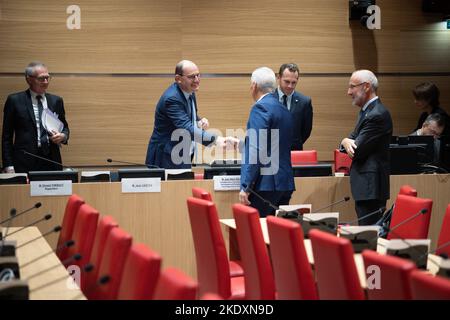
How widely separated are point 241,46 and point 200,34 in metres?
0.50

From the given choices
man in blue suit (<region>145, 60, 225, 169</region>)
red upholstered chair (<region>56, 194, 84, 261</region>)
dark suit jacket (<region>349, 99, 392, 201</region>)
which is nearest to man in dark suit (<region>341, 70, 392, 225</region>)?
dark suit jacket (<region>349, 99, 392, 201</region>)

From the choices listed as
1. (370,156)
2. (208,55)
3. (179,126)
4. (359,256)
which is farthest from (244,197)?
(208,55)

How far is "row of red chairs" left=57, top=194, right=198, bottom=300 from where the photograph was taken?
2.51m

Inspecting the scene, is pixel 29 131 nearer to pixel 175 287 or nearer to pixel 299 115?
pixel 299 115

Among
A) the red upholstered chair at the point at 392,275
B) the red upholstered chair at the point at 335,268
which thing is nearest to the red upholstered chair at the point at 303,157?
the red upholstered chair at the point at 335,268

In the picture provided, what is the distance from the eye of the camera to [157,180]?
20.2ft

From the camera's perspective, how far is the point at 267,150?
570cm

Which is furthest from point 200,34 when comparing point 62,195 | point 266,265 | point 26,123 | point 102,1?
point 266,265

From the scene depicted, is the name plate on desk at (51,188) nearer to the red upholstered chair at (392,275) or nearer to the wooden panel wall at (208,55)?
the wooden panel wall at (208,55)

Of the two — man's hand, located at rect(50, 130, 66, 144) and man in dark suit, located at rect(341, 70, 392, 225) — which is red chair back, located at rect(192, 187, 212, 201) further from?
man's hand, located at rect(50, 130, 66, 144)

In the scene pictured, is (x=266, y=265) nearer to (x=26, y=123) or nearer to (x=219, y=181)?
(x=219, y=181)

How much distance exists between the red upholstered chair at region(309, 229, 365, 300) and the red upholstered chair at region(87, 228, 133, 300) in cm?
80

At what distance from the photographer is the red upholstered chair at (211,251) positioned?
14.3 feet

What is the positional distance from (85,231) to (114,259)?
103 cm
